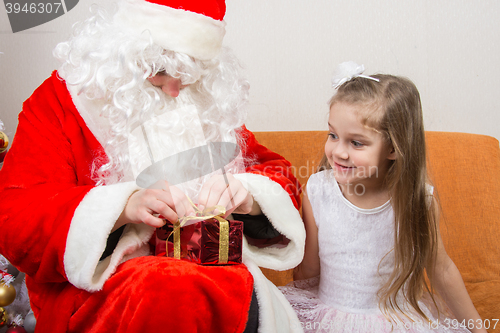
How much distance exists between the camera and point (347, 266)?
113 cm

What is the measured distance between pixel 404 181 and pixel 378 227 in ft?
0.59

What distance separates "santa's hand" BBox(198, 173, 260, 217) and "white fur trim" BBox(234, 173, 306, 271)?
44 millimetres

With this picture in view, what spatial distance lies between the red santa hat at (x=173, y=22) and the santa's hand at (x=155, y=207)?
1.31 feet

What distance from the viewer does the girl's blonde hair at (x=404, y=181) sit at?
3.32 ft

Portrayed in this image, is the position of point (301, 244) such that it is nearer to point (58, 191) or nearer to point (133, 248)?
point (133, 248)

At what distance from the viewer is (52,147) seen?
36.1 inches

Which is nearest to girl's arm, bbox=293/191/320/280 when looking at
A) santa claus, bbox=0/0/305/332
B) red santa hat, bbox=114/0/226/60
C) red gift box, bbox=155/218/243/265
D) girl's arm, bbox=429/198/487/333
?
santa claus, bbox=0/0/305/332

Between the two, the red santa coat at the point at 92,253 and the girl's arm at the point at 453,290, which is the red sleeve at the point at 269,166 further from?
the girl's arm at the point at 453,290

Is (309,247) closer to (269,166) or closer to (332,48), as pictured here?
(269,166)

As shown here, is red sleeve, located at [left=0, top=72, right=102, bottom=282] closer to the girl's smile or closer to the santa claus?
the santa claus

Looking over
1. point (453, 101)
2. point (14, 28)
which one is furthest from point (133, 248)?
point (453, 101)

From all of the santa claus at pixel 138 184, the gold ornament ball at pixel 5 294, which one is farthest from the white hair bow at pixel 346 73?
the gold ornament ball at pixel 5 294

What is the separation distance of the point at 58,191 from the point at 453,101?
175 cm

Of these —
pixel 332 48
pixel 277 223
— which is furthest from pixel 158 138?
pixel 332 48
